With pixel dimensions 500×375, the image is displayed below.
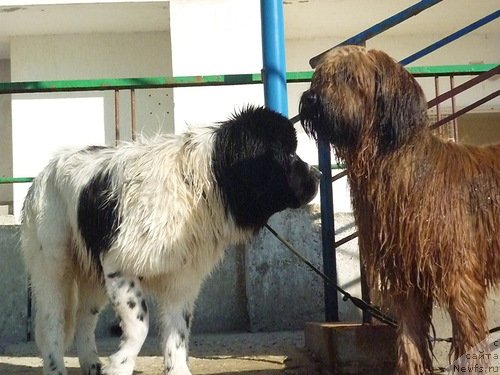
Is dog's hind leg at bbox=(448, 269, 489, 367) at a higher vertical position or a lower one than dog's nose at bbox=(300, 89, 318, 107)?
lower

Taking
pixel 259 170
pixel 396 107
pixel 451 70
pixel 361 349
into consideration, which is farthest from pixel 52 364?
pixel 451 70

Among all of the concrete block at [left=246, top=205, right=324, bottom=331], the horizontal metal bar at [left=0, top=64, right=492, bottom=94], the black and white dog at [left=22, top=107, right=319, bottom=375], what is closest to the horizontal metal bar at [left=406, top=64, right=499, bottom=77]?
the horizontal metal bar at [left=0, top=64, right=492, bottom=94]

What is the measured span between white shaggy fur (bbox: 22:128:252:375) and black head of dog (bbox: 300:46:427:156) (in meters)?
1.22

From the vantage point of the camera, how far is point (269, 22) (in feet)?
23.1

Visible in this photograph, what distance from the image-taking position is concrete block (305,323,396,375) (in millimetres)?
5348

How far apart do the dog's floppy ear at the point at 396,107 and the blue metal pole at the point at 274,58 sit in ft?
8.13

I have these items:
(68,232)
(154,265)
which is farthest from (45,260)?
(154,265)

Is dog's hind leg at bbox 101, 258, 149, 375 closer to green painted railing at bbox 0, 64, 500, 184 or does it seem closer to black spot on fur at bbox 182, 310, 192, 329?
black spot on fur at bbox 182, 310, 192, 329

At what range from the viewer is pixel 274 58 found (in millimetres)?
6828

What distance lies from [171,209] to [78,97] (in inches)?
371

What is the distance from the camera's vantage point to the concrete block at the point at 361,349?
5.35 metres

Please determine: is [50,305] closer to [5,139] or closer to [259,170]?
[259,170]

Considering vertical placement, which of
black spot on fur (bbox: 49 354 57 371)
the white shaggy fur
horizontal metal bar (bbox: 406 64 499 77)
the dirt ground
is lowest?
the dirt ground

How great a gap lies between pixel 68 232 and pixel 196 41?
764 cm
